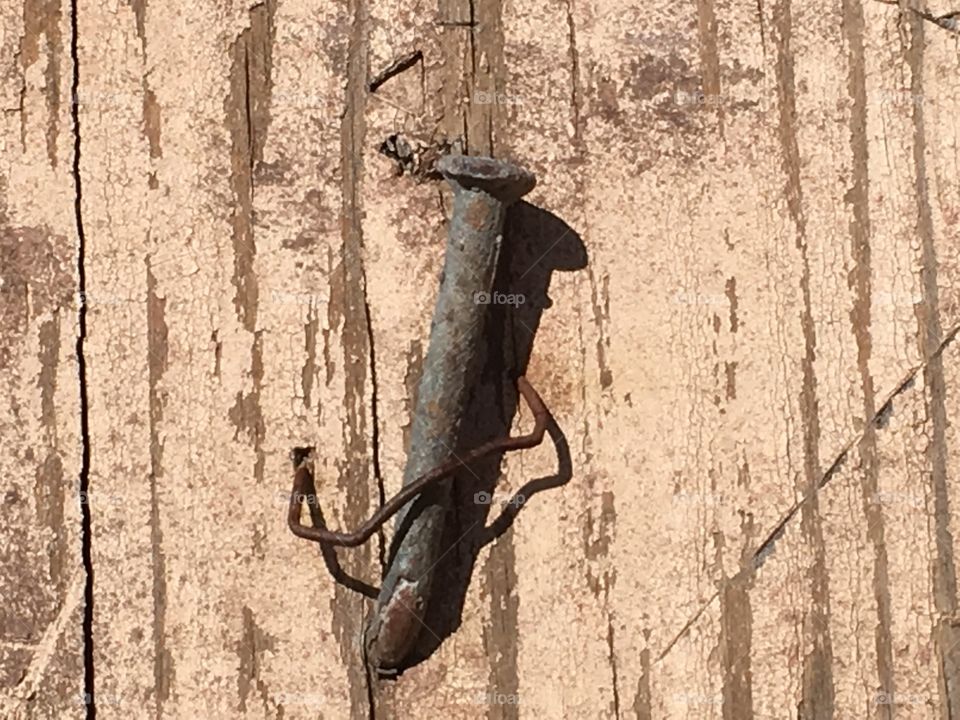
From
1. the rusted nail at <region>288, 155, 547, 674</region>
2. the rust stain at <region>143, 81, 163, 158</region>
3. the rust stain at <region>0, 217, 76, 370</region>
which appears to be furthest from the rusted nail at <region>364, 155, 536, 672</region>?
the rust stain at <region>0, 217, 76, 370</region>

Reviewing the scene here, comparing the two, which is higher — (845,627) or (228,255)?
(228,255)

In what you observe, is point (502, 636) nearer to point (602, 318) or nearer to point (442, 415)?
point (442, 415)

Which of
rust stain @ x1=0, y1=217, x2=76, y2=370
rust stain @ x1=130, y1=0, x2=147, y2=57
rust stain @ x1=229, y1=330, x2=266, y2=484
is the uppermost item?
rust stain @ x1=130, y1=0, x2=147, y2=57

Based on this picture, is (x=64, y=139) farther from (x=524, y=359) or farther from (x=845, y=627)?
(x=845, y=627)

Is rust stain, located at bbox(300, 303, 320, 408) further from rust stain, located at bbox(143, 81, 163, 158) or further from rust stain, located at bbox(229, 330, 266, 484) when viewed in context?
rust stain, located at bbox(143, 81, 163, 158)

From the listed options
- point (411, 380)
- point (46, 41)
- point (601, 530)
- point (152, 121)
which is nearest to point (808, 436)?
point (601, 530)

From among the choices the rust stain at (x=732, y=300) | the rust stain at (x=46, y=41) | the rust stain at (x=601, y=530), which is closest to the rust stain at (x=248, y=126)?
the rust stain at (x=46, y=41)

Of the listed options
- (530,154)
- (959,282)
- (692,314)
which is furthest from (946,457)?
(530,154)
